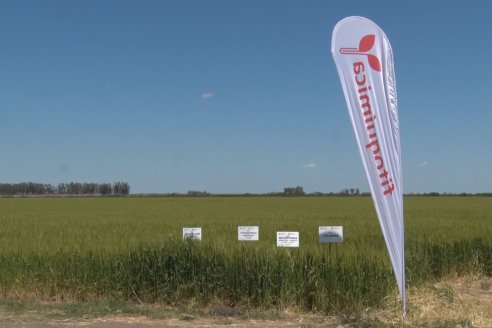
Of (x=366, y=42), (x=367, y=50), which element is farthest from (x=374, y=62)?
(x=366, y=42)

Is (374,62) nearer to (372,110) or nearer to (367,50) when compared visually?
(367,50)

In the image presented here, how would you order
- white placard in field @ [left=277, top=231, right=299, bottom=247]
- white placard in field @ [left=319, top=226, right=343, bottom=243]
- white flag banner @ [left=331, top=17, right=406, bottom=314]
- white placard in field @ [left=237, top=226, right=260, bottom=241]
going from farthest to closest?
white placard in field @ [left=237, top=226, right=260, bottom=241] < white placard in field @ [left=319, top=226, right=343, bottom=243] < white placard in field @ [left=277, top=231, right=299, bottom=247] < white flag banner @ [left=331, top=17, right=406, bottom=314]

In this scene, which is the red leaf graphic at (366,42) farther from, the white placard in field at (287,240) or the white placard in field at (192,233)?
the white placard in field at (192,233)

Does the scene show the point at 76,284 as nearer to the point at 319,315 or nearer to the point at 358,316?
the point at 319,315

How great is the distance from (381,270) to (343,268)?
618 mm

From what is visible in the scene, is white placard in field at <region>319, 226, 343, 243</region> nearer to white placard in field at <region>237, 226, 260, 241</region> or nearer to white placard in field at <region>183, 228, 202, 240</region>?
white placard in field at <region>237, 226, 260, 241</region>

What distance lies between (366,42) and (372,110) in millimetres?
932

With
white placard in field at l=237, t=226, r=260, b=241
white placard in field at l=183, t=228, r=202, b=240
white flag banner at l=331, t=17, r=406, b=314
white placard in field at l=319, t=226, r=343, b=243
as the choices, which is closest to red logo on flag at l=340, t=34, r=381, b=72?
white flag banner at l=331, t=17, r=406, b=314

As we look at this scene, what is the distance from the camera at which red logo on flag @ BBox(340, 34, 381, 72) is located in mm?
7375

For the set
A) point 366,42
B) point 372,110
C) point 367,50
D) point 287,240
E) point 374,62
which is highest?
point 366,42

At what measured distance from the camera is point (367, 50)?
7.41 meters

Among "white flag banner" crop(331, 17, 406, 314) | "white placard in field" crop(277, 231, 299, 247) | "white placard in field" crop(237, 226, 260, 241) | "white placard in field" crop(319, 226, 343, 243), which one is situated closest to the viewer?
"white flag banner" crop(331, 17, 406, 314)

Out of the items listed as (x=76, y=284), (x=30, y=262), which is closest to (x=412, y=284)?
(x=76, y=284)

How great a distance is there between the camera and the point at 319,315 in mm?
8367
